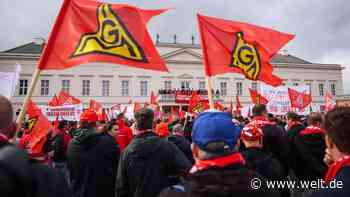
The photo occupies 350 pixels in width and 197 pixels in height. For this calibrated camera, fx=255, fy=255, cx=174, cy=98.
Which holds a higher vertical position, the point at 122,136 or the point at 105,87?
the point at 105,87

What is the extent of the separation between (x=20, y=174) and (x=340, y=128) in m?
1.95

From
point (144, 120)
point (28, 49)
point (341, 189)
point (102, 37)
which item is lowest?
point (341, 189)

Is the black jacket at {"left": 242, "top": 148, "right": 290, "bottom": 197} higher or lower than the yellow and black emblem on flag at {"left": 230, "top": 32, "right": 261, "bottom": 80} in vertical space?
lower

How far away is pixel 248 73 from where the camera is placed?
164 inches

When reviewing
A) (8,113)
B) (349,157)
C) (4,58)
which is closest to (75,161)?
(8,113)

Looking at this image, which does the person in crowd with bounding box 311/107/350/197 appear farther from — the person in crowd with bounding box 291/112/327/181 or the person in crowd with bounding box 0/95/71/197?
the person in crowd with bounding box 291/112/327/181

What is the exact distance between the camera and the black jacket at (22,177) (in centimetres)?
123

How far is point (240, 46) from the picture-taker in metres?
4.25

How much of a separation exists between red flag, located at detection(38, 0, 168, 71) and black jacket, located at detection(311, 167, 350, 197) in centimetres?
200

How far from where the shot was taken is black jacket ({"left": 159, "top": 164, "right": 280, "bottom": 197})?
134 centimetres

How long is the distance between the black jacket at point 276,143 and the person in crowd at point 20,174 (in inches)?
113

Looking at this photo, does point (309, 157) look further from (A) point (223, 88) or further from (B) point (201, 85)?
(A) point (223, 88)

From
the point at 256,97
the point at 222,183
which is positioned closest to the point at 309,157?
the point at 222,183

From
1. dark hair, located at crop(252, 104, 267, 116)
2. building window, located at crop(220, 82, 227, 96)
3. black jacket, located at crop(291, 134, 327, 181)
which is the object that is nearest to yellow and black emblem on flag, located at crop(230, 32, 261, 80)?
dark hair, located at crop(252, 104, 267, 116)
